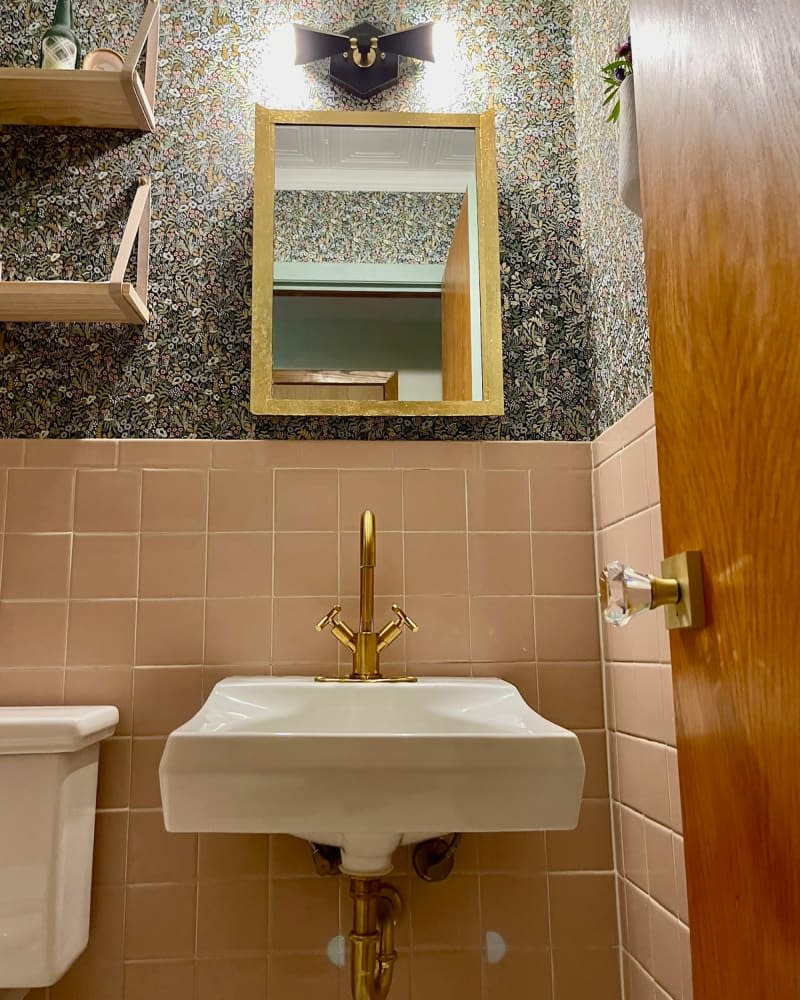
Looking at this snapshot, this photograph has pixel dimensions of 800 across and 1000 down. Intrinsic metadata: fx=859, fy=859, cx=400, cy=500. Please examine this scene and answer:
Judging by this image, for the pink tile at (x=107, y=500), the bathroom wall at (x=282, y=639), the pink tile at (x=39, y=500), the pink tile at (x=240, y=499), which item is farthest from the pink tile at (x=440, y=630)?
the pink tile at (x=39, y=500)

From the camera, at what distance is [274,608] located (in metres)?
1.57

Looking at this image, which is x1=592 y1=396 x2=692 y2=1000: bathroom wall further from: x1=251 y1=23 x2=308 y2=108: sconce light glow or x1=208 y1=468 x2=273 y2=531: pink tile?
x1=251 y1=23 x2=308 y2=108: sconce light glow

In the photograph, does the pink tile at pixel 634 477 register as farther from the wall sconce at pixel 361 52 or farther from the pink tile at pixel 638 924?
the wall sconce at pixel 361 52

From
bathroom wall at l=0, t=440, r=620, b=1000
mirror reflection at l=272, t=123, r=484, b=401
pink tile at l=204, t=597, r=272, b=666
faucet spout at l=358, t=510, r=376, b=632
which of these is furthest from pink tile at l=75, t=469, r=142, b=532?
faucet spout at l=358, t=510, r=376, b=632

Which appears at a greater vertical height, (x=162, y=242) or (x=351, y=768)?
(x=162, y=242)

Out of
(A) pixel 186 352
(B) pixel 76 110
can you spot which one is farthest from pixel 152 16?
(A) pixel 186 352

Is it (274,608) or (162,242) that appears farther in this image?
(162,242)

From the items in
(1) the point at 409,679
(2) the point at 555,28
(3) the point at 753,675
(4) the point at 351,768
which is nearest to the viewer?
(3) the point at 753,675

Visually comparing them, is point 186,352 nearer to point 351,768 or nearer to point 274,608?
point 274,608

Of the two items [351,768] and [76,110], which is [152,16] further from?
[351,768]

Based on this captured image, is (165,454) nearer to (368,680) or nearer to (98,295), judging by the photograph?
(98,295)

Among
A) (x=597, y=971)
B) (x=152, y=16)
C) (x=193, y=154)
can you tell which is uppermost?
(x=152, y=16)

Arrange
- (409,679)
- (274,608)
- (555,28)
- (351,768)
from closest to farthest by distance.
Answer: (351,768)
(409,679)
(274,608)
(555,28)

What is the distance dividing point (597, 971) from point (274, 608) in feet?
2.77
